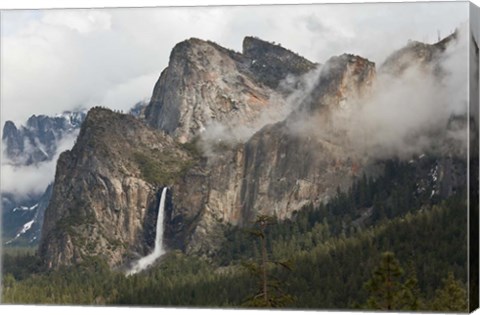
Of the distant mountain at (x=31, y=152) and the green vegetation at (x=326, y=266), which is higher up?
the distant mountain at (x=31, y=152)

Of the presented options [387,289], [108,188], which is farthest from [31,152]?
[387,289]

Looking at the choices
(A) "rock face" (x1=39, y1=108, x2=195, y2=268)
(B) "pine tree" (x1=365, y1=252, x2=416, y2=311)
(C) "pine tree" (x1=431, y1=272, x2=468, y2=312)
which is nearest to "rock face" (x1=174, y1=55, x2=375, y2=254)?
(A) "rock face" (x1=39, y1=108, x2=195, y2=268)

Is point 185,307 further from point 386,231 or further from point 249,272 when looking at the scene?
point 386,231

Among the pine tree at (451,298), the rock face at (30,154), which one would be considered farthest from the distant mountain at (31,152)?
the pine tree at (451,298)

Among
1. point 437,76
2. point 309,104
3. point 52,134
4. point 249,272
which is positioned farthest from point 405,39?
point 52,134

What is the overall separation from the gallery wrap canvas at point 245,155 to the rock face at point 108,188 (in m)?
0.12

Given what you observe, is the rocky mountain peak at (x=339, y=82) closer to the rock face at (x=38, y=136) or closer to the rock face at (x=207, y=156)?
the rock face at (x=207, y=156)

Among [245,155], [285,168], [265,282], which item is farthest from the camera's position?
[245,155]

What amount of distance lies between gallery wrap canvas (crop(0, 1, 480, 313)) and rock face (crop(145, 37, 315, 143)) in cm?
13

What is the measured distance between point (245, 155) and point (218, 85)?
4.54m

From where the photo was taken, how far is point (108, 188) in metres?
70.0

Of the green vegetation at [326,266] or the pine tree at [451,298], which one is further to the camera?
the green vegetation at [326,266]

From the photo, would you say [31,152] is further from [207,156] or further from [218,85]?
[218,85]

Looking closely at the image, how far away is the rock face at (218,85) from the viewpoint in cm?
6291
